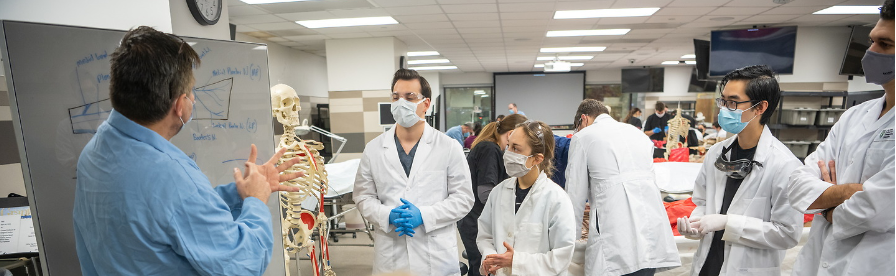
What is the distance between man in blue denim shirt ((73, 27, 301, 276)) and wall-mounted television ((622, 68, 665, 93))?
14048 millimetres

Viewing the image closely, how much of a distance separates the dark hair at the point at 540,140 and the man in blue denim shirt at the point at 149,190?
1120mm

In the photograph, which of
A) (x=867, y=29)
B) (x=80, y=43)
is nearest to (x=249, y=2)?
(x=80, y=43)

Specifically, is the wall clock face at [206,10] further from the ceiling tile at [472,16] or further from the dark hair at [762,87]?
the ceiling tile at [472,16]

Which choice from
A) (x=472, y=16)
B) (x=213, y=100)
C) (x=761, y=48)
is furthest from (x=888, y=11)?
(x=761, y=48)

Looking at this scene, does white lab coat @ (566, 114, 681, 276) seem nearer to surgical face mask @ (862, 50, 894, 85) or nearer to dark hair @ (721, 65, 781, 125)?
dark hair @ (721, 65, 781, 125)

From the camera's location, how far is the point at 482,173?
2680 millimetres

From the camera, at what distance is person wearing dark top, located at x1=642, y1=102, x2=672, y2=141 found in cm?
806

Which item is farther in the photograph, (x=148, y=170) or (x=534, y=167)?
(x=534, y=167)

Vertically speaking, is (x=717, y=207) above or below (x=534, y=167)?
below

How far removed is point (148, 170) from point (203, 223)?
0.17 meters

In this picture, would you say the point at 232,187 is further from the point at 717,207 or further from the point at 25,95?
the point at 717,207

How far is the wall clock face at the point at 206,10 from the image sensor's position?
2.46 metres

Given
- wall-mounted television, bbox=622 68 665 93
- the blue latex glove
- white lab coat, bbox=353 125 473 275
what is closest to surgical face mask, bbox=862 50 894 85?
white lab coat, bbox=353 125 473 275

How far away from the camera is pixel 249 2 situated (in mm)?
4598
